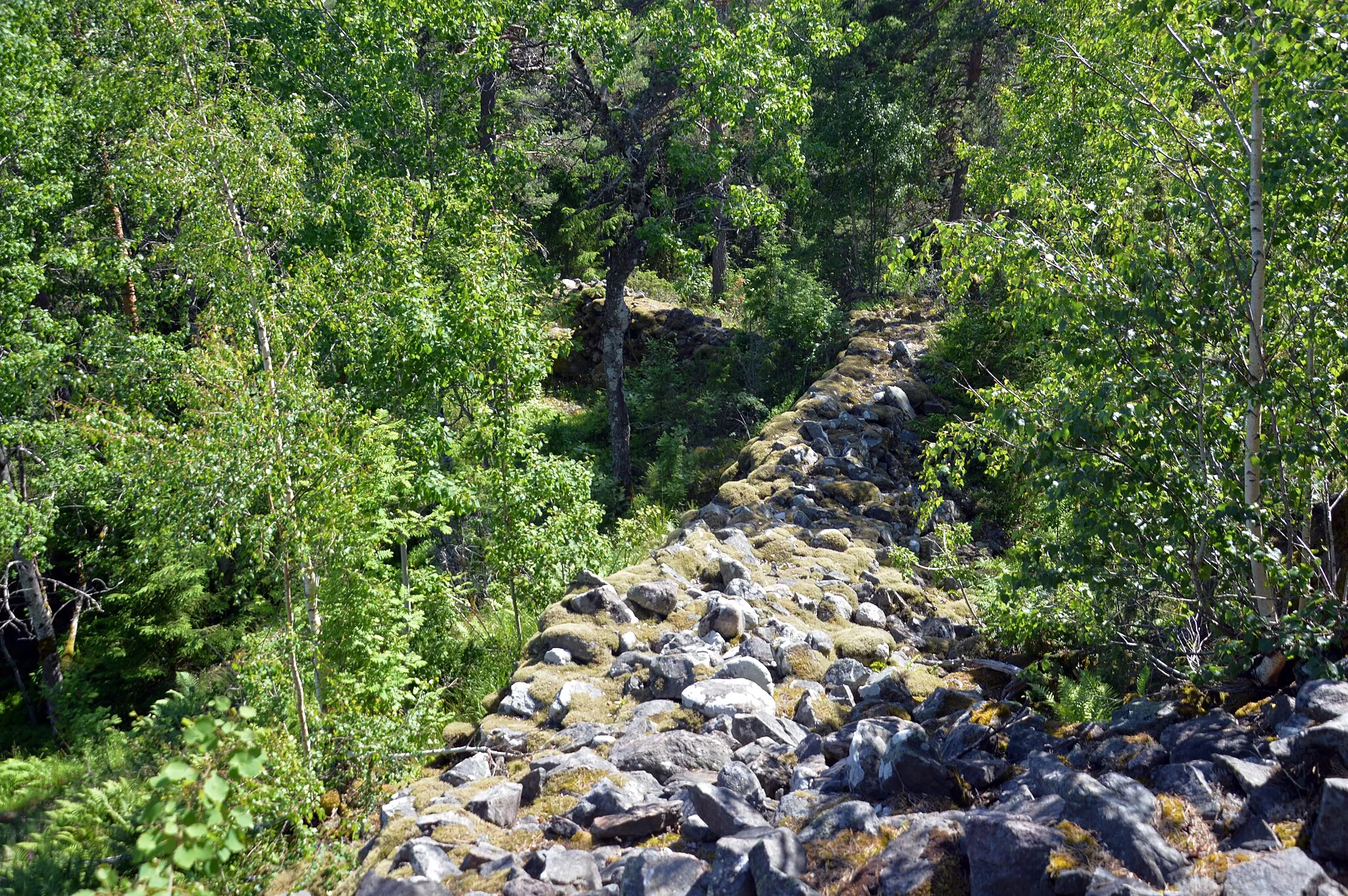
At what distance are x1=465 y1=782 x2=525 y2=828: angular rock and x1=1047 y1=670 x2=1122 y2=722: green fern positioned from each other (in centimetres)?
319

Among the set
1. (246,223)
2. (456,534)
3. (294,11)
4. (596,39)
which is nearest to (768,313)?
(596,39)

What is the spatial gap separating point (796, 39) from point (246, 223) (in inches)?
613

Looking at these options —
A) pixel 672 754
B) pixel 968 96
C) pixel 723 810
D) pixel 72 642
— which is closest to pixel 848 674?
pixel 672 754

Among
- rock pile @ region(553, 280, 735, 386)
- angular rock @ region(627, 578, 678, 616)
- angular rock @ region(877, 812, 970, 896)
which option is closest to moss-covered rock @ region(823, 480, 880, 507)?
angular rock @ region(627, 578, 678, 616)

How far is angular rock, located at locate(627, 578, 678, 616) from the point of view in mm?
7715

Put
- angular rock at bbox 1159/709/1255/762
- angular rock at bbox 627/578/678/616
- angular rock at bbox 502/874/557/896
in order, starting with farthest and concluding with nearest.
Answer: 1. angular rock at bbox 627/578/678/616
2. angular rock at bbox 1159/709/1255/762
3. angular rock at bbox 502/874/557/896

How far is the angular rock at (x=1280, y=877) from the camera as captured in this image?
2879 millimetres

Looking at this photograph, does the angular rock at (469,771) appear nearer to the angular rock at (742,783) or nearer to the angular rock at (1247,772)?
the angular rock at (742,783)

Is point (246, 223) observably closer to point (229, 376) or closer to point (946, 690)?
point (229, 376)

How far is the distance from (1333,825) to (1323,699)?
85 centimetres

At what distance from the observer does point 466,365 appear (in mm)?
7777

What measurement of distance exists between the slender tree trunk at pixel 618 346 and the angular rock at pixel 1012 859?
1182 cm

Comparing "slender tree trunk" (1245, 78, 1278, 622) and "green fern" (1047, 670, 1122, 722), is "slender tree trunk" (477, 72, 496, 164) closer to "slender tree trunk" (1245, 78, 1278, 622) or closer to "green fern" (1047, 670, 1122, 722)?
"slender tree trunk" (1245, 78, 1278, 622)

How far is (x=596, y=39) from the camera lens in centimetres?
1244
